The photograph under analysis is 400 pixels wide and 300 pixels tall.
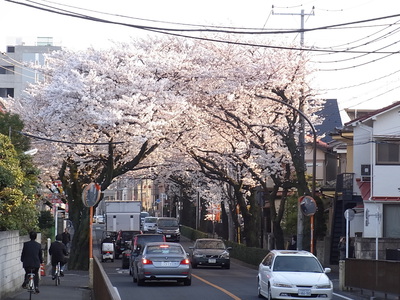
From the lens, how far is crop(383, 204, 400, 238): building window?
128 feet

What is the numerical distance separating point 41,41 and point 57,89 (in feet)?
198

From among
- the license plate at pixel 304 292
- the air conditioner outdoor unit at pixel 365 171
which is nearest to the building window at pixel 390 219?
the air conditioner outdoor unit at pixel 365 171

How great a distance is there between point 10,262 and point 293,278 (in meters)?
7.83

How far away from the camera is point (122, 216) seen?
5506 centimetres

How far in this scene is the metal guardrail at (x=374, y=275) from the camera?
20.5 meters

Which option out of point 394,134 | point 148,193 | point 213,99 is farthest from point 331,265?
point 148,193

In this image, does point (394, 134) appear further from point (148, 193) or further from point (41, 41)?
point (148, 193)

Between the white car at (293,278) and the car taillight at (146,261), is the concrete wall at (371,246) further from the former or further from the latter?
the white car at (293,278)

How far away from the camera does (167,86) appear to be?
3622 centimetres

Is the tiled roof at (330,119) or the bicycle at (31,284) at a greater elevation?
the tiled roof at (330,119)

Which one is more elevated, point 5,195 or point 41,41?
point 41,41

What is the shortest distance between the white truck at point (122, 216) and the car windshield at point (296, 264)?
34486mm

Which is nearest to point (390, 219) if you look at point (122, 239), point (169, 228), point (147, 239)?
point (147, 239)

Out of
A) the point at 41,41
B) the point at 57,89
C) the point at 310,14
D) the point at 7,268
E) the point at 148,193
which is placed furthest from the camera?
the point at 148,193
